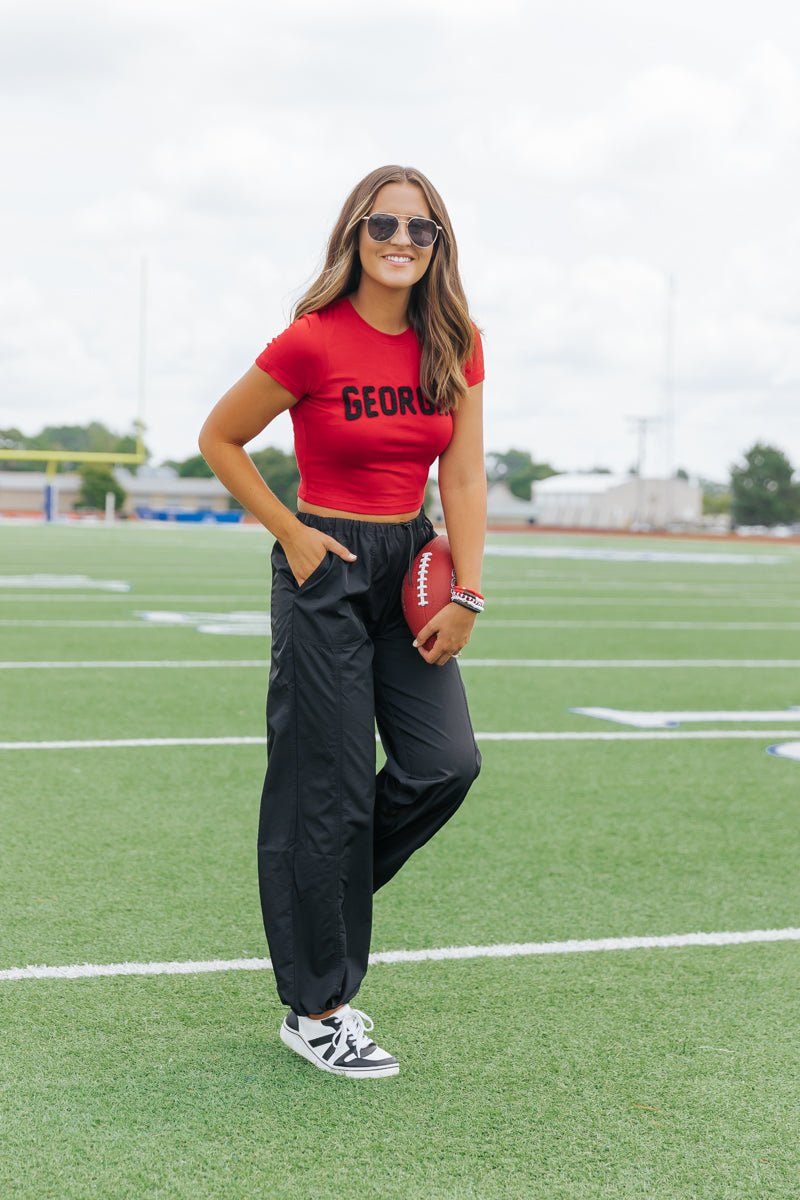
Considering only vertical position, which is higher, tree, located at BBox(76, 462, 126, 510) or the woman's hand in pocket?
tree, located at BBox(76, 462, 126, 510)

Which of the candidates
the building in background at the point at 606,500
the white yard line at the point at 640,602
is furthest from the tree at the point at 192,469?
the white yard line at the point at 640,602

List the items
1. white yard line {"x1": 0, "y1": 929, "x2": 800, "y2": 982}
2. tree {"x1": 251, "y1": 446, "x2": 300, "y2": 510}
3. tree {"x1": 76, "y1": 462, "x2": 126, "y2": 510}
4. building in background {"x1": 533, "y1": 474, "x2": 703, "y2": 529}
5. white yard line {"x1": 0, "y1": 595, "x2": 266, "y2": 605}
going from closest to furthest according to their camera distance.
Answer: white yard line {"x1": 0, "y1": 929, "x2": 800, "y2": 982}, white yard line {"x1": 0, "y1": 595, "x2": 266, "y2": 605}, tree {"x1": 76, "y1": 462, "x2": 126, "y2": 510}, tree {"x1": 251, "y1": 446, "x2": 300, "y2": 510}, building in background {"x1": 533, "y1": 474, "x2": 703, "y2": 529}

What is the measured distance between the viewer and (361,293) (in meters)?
3.21

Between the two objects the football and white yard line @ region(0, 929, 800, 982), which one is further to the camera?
white yard line @ region(0, 929, 800, 982)

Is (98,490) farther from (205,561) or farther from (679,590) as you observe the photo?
(679,590)

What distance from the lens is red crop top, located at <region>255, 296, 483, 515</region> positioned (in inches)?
122

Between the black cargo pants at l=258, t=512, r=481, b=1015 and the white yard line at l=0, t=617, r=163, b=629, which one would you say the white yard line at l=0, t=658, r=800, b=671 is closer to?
the white yard line at l=0, t=617, r=163, b=629

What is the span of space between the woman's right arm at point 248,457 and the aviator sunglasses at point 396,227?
1.32 feet

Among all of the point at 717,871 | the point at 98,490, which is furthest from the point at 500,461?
the point at 717,871

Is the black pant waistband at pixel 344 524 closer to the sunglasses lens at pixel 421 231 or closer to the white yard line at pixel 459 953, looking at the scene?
the sunglasses lens at pixel 421 231

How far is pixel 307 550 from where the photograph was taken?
125 inches

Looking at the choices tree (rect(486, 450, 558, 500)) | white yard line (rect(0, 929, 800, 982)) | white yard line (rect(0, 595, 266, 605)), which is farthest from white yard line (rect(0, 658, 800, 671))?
tree (rect(486, 450, 558, 500))

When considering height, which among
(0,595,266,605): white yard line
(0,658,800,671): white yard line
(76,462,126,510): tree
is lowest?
(0,658,800,671): white yard line

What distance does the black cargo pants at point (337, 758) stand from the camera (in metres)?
3.17
